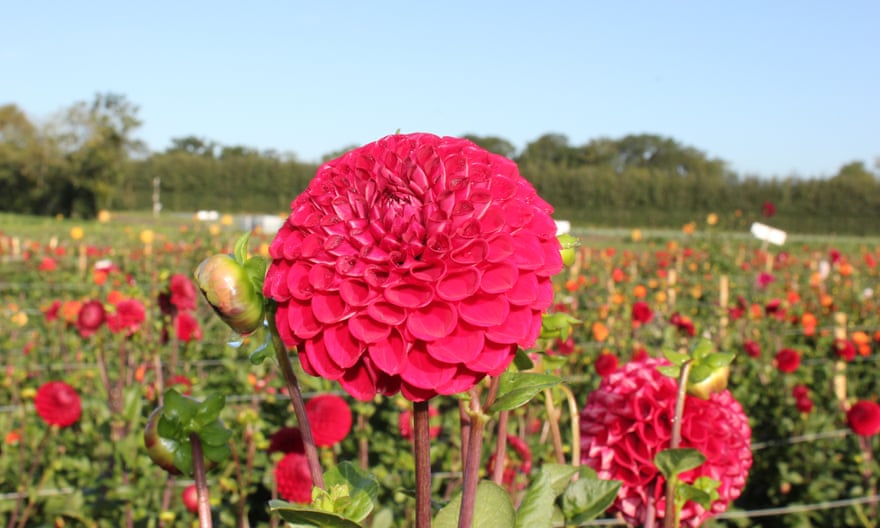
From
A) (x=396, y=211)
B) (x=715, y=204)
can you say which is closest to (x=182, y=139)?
(x=715, y=204)

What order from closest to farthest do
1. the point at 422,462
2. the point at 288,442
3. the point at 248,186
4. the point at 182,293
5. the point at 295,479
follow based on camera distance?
the point at 422,462, the point at 295,479, the point at 288,442, the point at 182,293, the point at 248,186

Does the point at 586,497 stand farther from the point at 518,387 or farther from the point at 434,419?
the point at 434,419

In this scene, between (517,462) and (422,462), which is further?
(517,462)

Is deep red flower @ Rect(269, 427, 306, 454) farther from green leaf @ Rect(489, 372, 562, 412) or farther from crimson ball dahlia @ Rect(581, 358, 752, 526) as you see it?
green leaf @ Rect(489, 372, 562, 412)

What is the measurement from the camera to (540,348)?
65 cm

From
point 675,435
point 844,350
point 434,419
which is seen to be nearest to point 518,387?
point 675,435

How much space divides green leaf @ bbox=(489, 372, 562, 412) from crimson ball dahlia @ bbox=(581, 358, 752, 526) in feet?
0.93

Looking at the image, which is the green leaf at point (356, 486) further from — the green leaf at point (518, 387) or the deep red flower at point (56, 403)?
the deep red flower at point (56, 403)

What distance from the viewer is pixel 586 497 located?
66 centimetres

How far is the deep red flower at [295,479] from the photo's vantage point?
1145 mm

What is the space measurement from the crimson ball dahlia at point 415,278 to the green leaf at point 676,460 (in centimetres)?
29

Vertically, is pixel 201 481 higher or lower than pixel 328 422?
higher

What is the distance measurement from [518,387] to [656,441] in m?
0.31

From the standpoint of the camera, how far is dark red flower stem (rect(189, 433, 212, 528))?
0.52 metres
